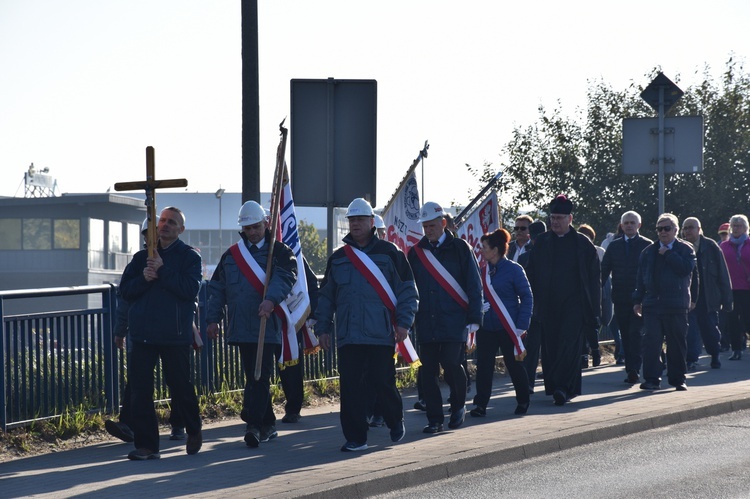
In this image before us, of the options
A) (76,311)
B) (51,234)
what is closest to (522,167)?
(76,311)

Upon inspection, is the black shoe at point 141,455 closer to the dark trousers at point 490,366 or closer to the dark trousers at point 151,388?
the dark trousers at point 151,388

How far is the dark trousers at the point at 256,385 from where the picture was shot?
9820mm

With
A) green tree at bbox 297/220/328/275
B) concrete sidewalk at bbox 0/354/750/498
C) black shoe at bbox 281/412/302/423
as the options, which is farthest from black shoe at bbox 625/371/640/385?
green tree at bbox 297/220/328/275

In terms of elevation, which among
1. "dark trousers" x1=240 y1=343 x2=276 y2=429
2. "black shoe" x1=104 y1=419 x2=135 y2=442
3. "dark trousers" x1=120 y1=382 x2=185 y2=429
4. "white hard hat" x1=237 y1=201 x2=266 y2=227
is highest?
"white hard hat" x1=237 y1=201 x2=266 y2=227

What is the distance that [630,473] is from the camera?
28.8 feet

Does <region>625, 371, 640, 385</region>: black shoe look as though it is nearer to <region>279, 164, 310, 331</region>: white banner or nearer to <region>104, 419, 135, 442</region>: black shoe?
<region>279, 164, 310, 331</region>: white banner

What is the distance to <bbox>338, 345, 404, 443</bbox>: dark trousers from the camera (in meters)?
9.54

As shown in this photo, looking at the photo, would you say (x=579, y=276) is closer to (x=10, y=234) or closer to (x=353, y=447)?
(x=353, y=447)

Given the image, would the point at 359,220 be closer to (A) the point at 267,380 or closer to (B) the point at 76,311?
(A) the point at 267,380

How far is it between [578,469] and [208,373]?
4318 mm

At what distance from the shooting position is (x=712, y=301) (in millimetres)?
16828

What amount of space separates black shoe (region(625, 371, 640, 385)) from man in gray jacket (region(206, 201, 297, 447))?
586cm

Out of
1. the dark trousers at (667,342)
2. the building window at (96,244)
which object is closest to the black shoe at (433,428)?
the dark trousers at (667,342)

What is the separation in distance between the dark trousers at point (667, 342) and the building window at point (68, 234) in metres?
57.3
